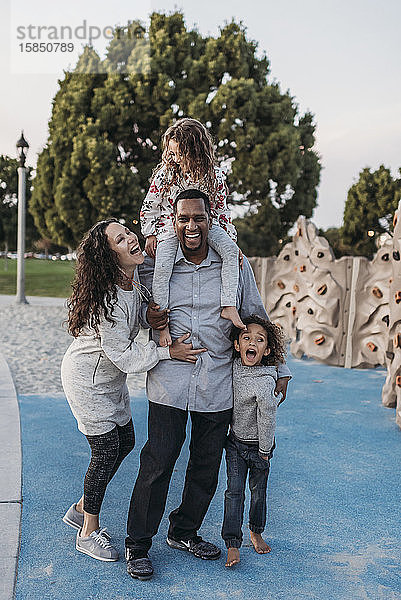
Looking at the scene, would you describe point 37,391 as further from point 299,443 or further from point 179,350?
point 179,350

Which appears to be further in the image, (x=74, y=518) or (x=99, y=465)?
(x=74, y=518)

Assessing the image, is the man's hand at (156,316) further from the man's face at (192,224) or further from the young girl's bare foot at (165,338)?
the man's face at (192,224)

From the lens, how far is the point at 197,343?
3.04m

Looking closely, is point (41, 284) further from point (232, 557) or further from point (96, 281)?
point (232, 557)

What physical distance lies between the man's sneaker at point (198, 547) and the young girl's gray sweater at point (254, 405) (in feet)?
1.90

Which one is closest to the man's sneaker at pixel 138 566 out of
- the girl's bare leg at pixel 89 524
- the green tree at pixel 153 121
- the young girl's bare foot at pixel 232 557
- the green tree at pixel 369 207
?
the girl's bare leg at pixel 89 524

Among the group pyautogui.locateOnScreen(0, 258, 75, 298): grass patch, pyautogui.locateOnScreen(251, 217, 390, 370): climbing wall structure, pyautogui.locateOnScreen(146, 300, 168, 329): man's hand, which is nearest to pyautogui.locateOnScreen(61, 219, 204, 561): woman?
pyautogui.locateOnScreen(146, 300, 168, 329): man's hand

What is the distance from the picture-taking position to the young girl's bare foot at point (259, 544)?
3201 millimetres

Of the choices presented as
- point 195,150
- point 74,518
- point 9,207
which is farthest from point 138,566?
point 9,207

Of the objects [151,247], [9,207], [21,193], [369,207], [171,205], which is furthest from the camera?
[9,207]

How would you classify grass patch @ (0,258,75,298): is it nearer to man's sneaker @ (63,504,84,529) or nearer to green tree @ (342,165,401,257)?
green tree @ (342,165,401,257)

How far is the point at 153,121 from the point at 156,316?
51.7 ft

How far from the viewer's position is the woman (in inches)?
117

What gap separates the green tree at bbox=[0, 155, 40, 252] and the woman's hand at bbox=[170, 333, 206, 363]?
3350cm
